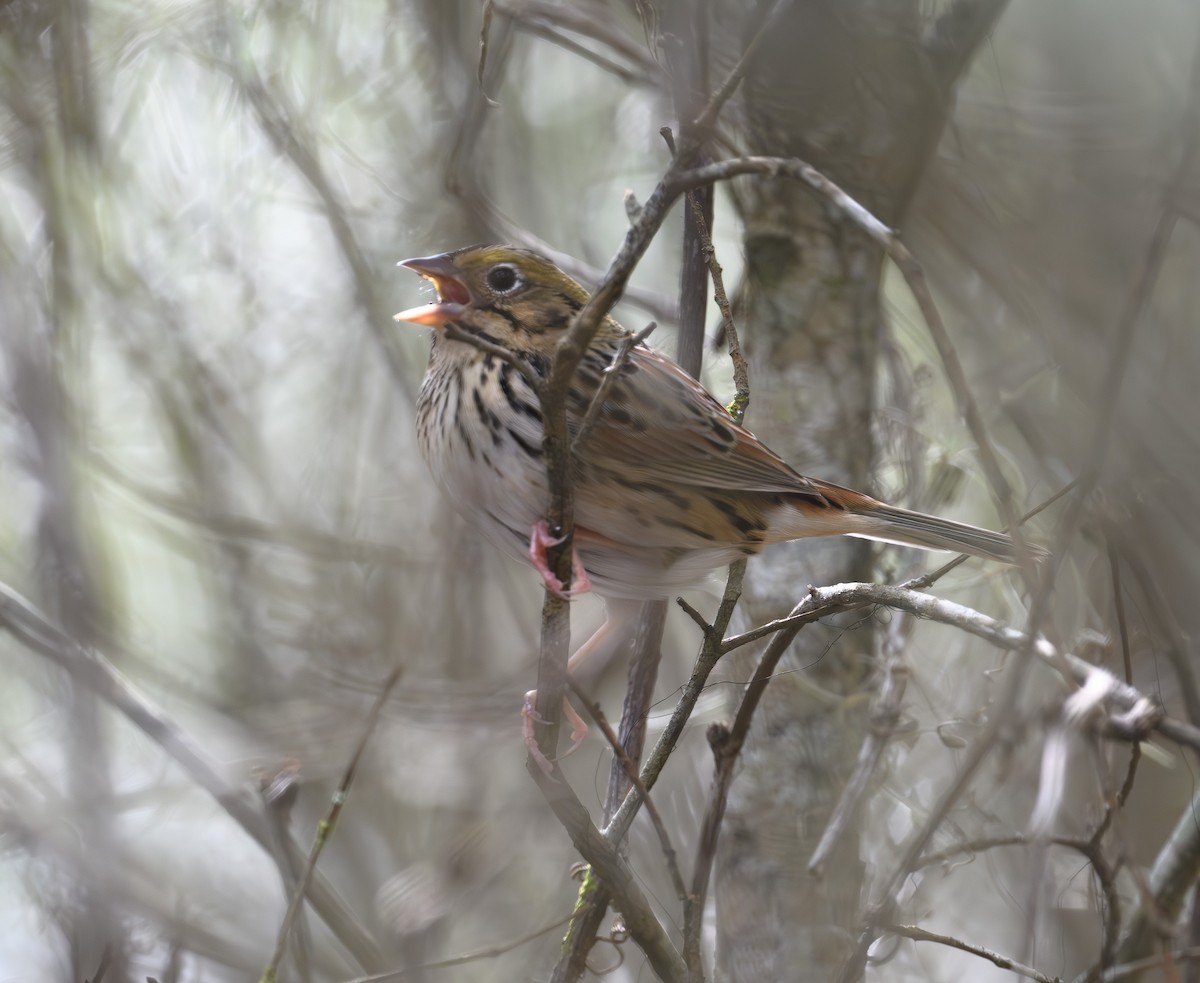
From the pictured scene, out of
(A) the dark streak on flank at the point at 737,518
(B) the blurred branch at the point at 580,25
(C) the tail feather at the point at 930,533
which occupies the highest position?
(B) the blurred branch at the point at 580,25

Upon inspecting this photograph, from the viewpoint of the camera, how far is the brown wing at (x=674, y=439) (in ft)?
9.72

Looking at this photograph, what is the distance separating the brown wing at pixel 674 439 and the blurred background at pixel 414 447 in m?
0.64

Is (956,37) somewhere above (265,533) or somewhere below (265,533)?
above

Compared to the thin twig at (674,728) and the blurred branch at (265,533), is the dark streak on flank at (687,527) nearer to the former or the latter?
the thin twig at (674,728)

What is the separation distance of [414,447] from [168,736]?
294 cm

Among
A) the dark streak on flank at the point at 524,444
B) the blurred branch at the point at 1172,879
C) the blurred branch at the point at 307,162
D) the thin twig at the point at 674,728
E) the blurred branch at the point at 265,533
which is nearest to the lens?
the thin twig at the point at 674,728

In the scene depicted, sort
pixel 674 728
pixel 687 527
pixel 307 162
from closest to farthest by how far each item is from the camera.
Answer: pixel 674 728
pixel 687 527
pixel 307 162

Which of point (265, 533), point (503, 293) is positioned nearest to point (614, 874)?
point (503, 293)

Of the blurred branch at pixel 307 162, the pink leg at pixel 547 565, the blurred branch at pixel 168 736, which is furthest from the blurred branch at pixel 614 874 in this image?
the blurred branch at pixel 307 162

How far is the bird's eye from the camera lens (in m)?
3.21

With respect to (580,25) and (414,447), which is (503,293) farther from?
(414,447)

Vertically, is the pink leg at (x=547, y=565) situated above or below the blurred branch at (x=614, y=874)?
above

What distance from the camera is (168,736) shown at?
2943 millimetres

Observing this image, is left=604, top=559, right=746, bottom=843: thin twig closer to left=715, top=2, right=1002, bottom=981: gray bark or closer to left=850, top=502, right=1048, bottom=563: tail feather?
left=850, top=502, right=1048, bottom=563: tail feather
